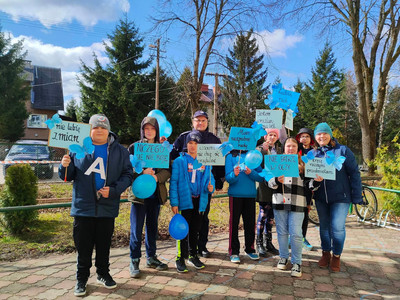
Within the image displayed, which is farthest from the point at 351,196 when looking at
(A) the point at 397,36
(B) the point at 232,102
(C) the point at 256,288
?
(B) the point at 232,102

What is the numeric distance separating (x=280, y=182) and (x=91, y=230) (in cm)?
244

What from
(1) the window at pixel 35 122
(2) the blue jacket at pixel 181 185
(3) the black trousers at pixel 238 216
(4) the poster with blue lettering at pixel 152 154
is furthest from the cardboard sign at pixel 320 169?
(1) the window at pixel 35 122

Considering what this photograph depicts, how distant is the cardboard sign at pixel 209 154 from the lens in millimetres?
3615

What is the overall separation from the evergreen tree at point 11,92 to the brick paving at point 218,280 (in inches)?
1014

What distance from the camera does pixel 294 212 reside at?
3729mm

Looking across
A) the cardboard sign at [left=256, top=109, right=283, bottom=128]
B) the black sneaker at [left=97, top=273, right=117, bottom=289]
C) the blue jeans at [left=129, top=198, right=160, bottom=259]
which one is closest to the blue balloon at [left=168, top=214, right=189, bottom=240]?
the blue jeans at [left=129, top=198, right=160, bottom=259]

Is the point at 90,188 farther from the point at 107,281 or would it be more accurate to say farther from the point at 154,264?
the point at 154,264

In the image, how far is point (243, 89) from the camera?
2716 centimetres

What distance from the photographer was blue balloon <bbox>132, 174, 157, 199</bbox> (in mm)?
3354

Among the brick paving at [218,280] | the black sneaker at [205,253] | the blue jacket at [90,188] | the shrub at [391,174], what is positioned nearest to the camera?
the blue jacket at [90,188]

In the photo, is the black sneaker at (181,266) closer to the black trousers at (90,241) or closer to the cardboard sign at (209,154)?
the black trousers at (90,241)

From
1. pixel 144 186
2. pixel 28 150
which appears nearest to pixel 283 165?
pixel 144 186

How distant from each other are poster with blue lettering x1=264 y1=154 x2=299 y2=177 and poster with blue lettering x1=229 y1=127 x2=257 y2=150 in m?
0.33

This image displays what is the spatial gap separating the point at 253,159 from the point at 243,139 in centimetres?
31
